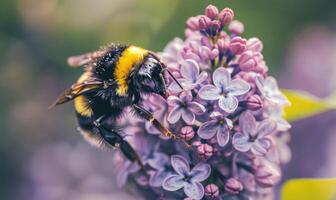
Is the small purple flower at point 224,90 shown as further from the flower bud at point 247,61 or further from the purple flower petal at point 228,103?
the flower bud at point 247,61

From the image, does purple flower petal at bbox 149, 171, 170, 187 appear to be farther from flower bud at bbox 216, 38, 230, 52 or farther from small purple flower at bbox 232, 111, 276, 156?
flower bud at bbox 216, 38, 230, 52

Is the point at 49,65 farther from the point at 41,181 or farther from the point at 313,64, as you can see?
the point at 313,64

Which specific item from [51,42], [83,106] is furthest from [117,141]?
[51,42]

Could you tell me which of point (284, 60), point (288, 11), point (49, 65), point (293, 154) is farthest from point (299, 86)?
point (49, 65)

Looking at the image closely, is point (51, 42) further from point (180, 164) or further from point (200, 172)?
point (200, 172)

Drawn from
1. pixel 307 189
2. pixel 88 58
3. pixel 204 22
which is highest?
pixel 88 58

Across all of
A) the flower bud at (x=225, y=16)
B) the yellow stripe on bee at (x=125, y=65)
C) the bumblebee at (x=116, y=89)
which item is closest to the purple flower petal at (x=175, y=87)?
the bumblebee at (x=116, y=89)

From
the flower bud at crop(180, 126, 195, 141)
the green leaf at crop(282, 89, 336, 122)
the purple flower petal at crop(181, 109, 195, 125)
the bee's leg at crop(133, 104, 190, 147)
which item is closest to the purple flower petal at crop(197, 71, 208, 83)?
the purple flower petal at crop(181, 109, 195, 125)
